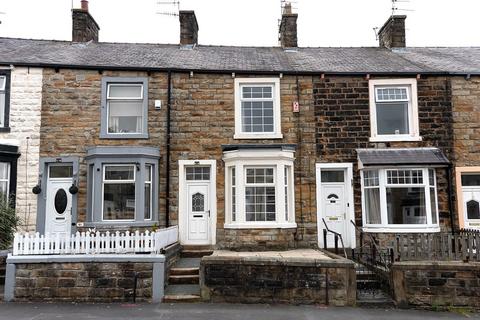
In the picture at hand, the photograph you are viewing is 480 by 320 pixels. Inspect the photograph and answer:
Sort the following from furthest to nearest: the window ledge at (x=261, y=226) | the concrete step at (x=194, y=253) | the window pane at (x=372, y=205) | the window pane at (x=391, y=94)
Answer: the window pane at (x=391, y=94) → the window pane at (x=372, y=205) → the window ledge at (x=261, y=226) → the concrete step at (x=194, y=253)

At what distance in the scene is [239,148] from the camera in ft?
43.3

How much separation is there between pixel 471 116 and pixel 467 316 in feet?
24.5

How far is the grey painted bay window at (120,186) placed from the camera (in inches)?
507

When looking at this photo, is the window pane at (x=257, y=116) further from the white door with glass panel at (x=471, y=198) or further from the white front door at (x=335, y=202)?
the white door with glass panel at (x=471, y=198)

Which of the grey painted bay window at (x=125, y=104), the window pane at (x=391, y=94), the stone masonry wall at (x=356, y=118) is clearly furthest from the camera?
the window pane at (x=391, y=94)

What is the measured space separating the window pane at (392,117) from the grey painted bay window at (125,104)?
7.46 meters

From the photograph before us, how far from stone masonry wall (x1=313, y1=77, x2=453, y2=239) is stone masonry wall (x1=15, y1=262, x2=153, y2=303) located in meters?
6.91

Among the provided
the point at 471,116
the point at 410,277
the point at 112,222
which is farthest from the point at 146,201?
the point at 471,116

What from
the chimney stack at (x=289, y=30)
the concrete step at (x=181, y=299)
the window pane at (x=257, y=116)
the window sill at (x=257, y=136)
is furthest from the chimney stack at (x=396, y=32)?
the concrete step at (x=181, y=299)

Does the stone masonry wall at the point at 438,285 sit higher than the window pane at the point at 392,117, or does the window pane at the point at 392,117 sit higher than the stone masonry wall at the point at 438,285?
the window pane at the point at 392,117

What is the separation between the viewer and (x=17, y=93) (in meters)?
13.4

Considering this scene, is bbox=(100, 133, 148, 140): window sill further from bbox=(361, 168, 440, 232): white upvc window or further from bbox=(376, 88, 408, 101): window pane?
bbox=(376, 88, 408, 101): window pane

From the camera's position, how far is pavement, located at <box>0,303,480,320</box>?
823 cm

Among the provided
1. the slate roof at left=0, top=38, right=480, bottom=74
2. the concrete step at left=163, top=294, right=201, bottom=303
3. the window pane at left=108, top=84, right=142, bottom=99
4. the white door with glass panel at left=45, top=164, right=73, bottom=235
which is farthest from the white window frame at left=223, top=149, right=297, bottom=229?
the white door with glass panel at left=45, top=164, right=73, bottom=235
